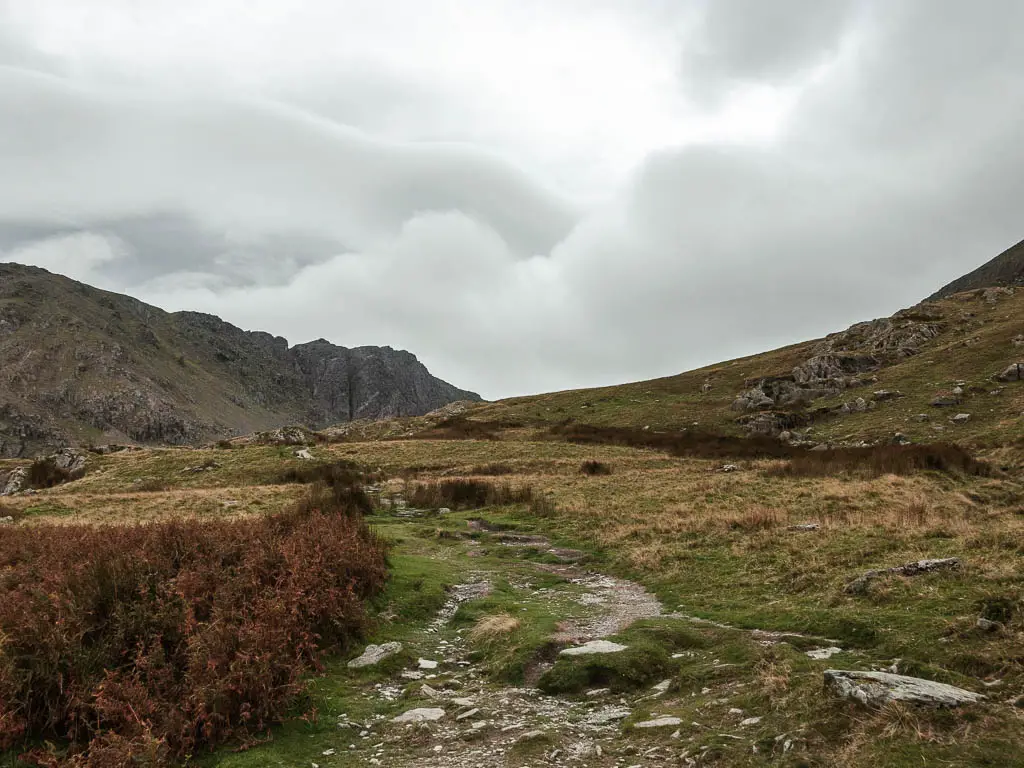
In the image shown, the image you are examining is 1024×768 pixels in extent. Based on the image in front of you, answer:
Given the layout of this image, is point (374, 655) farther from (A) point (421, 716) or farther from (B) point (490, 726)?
(B) point (490, 726)

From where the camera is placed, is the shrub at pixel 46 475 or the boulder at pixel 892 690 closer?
the boulder at pixel 892 690

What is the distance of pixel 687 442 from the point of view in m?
47.2

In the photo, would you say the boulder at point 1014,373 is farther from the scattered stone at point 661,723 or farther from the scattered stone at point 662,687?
the scattered stone at point 661,723

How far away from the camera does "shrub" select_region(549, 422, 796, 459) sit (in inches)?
1630

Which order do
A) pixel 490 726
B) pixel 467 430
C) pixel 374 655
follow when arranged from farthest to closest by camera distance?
1. pixel 467 430
2. pixel 374 655
3. pixel 490 726

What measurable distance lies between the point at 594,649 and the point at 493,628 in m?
1.93

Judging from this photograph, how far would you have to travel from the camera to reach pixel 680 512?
66.3 ft

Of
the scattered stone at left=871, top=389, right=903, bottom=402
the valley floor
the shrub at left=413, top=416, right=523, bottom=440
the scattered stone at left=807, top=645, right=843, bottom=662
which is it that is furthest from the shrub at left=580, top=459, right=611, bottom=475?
the scattered stone at left=871, top=389, right=903, bottom=402

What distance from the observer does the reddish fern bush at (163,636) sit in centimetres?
608

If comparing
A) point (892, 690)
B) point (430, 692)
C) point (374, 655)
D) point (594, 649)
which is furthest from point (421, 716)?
point (892, 690)

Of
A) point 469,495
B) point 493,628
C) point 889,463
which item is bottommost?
point 889,463

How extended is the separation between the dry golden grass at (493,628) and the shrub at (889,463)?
75.4 feet

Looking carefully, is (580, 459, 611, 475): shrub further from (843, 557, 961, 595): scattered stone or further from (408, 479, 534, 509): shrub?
(843, 557, 961, 595): scattered stone

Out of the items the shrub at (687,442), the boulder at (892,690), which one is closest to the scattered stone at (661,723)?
the boulder at (892,690)
